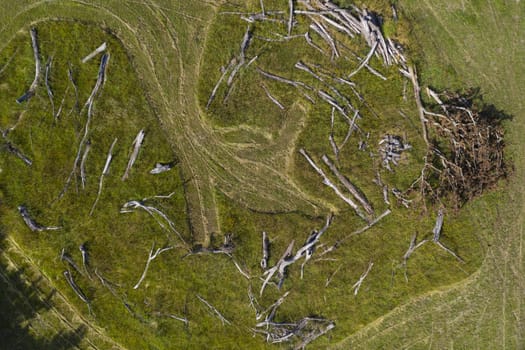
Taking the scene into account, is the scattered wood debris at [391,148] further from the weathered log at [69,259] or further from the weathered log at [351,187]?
the weathered log at [69,259]

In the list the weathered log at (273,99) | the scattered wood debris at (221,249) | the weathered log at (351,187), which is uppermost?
the weathered log at (273,99)

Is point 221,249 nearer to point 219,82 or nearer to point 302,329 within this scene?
point 302,329

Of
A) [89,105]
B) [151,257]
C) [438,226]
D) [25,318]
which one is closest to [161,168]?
[151,257]

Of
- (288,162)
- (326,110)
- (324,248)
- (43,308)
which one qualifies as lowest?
(43,308)

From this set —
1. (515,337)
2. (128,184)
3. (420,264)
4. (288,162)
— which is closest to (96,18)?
(128,184)

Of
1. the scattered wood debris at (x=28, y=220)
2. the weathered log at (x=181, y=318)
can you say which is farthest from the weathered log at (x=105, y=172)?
the weathered log at (x=181, y=318)

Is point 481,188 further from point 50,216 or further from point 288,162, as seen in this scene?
point 50,216
